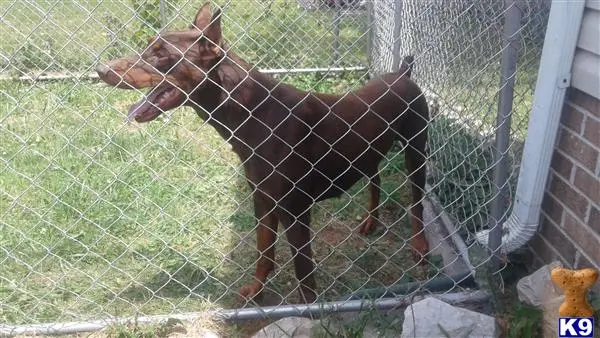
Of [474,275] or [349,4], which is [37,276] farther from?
[349,4]

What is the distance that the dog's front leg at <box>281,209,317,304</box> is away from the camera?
2.87 m

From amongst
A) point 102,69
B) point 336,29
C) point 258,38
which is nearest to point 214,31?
point 102,69

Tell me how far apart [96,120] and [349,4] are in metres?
2.91

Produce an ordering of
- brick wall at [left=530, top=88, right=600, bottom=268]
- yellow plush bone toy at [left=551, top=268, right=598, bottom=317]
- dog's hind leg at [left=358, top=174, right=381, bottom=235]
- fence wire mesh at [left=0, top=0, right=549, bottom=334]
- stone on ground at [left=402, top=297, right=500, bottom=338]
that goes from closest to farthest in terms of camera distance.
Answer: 1. yellow plush bone toy at [left=551, top=268, right=598, bottom=317]
2. brick wall at [left=530, top=88, right=600, bottom=268]
3. stone on ground at [left=402, top=297, right=500, bottom=338]
4. fence wire mesh at [left=0, top=0, right=549, bottom=334]
5. dog's hind leg at [left=358, top=174, right=381, bottom=235]

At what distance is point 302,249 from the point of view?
289 centimetres

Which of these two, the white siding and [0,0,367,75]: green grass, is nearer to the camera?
the white siding

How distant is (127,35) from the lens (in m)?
7.17

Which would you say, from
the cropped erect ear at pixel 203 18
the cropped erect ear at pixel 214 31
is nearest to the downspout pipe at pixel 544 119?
the cropped erect ear at pixel 214 31

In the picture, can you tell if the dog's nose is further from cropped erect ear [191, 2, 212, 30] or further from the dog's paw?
the dog's paw

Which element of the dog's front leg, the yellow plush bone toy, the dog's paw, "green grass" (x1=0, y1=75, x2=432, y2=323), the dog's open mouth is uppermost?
the dog's open mouth

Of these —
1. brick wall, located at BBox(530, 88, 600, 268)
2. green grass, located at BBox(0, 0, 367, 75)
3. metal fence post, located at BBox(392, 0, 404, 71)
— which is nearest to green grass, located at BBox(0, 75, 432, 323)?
metal fence post, located at BBox(392, 0, 404, 71)

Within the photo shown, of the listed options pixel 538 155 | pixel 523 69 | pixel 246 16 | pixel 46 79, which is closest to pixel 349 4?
pixel 246 16

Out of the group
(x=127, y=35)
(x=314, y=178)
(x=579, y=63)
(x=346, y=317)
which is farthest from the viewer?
(x=127, y=35)

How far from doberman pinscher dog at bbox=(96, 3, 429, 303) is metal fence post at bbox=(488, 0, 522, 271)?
0.65 meters
